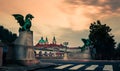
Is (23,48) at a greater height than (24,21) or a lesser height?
lesser

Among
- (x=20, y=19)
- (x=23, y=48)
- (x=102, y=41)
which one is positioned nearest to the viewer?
(x=23, y=48)

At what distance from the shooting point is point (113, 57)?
86.2 meters

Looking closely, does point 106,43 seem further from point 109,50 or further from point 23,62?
point 23,62

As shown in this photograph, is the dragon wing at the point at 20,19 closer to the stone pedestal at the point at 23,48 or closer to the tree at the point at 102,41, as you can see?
the stone pedestal at the point at 23,48

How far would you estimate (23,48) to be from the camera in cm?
2869

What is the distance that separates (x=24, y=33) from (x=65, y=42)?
62.7m

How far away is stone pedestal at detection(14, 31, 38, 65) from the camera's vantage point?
28.4 m

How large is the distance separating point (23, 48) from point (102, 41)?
59575 millimetres

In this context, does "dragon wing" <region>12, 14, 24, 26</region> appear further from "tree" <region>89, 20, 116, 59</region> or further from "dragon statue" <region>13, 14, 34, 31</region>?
"tree" <region>89, 20, 116, 59</region>

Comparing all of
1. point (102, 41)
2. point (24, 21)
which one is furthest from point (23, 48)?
point (102, 41)

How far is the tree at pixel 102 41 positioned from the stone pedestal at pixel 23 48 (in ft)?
186

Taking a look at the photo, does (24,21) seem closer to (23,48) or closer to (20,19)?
(20,19)

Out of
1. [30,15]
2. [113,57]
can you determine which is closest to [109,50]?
[113,57]

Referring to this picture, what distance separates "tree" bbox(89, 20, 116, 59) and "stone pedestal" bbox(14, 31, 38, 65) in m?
56.7
